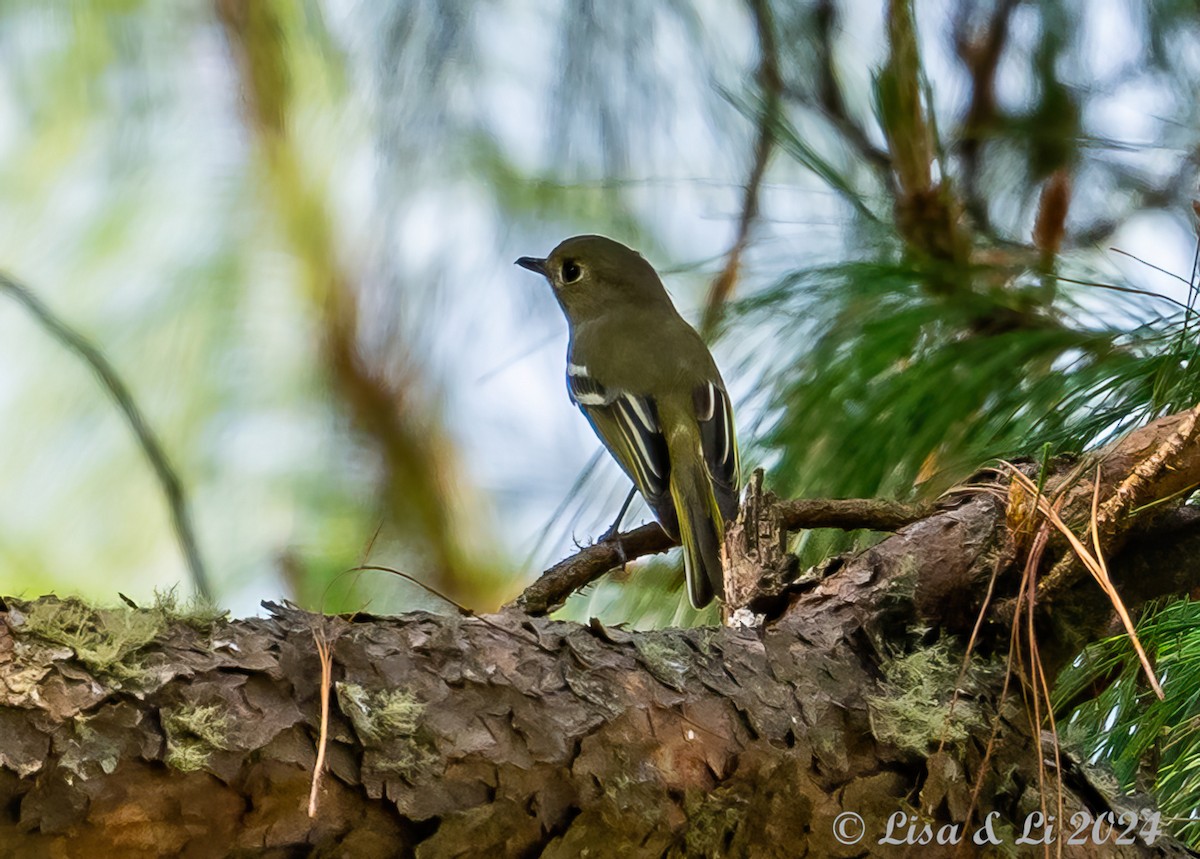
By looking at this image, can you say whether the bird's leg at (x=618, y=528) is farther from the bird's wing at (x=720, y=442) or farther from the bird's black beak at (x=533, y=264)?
the bird's black beak at (x=533, y=264)

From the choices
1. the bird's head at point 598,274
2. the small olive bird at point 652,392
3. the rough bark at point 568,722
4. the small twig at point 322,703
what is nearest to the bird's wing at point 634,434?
the small olive bird at point 652,392

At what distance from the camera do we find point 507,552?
2.67 m

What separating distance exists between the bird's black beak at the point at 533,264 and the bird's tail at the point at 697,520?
0.72 metres

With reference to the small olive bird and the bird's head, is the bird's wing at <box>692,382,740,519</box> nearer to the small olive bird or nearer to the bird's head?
the small olive bird

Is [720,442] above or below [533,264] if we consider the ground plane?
below

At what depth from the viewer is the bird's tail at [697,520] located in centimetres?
166

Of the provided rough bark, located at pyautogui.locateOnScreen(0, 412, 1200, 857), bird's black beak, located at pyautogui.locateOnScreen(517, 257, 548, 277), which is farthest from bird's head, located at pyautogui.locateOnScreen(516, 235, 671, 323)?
rough bark, located at pyautogui.locateOnScreen(0, 412, 1200, 857)

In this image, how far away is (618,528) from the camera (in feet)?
6.06

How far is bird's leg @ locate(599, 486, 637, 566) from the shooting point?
145cm

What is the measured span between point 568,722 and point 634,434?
1.24m

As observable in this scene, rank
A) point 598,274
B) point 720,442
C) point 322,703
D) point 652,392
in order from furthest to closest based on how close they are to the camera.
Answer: point 598,274 → point 652,392 → point 720,442 → point 322,703

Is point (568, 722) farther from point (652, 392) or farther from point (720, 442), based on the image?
point (652, 392)

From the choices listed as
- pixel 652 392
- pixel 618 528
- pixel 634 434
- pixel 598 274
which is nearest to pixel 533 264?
pixel 598 274

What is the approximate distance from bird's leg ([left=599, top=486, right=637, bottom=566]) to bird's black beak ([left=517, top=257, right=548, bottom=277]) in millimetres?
791
